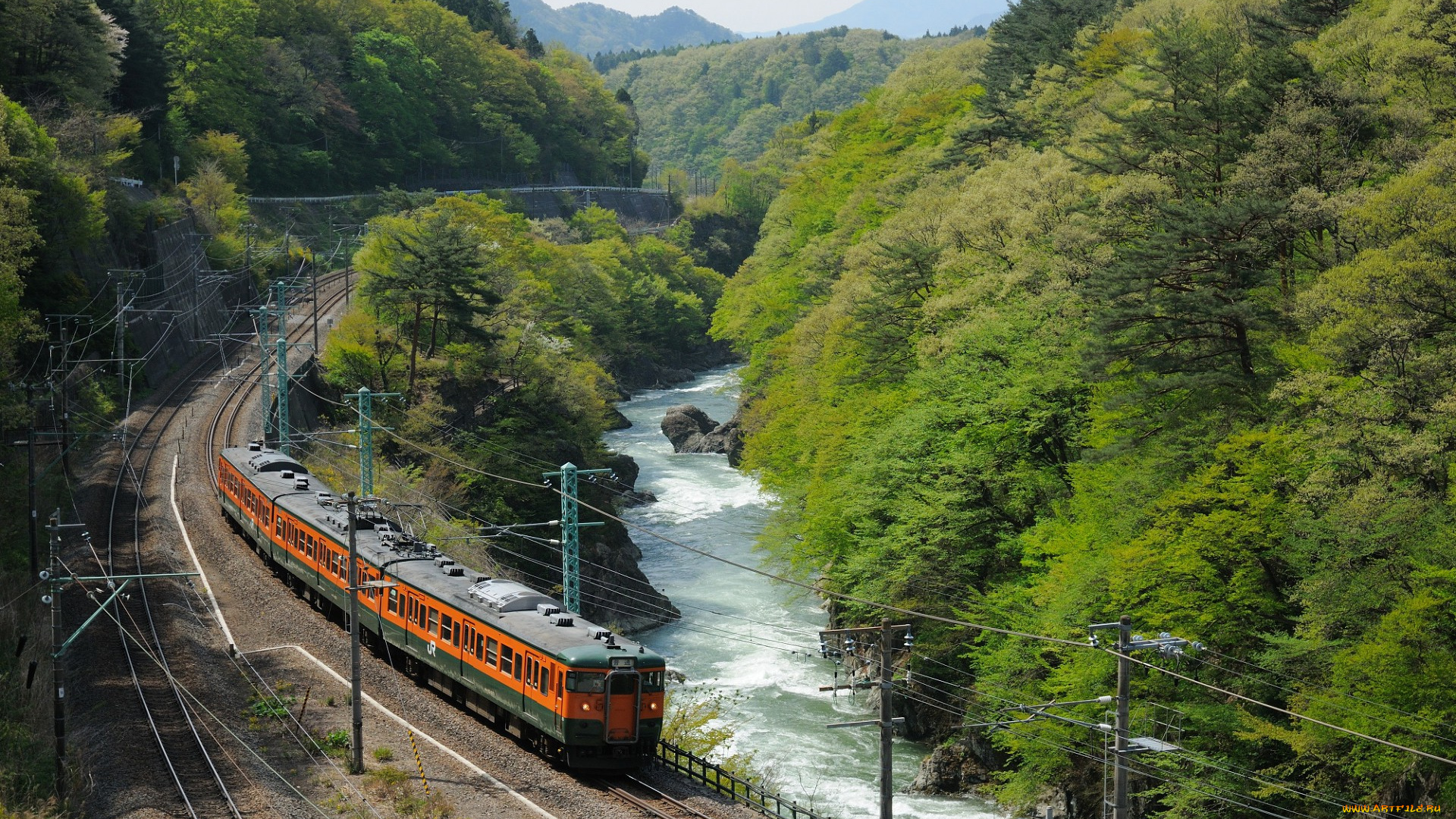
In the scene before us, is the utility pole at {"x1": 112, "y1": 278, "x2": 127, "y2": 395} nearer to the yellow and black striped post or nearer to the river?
the river

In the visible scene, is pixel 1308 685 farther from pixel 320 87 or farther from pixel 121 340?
pixel 320 87

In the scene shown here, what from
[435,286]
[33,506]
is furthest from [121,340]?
[33,506]

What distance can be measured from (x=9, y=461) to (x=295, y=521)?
1263cm

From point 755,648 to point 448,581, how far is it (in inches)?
711

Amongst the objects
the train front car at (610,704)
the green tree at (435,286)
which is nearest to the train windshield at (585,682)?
the train front car at (610,704)

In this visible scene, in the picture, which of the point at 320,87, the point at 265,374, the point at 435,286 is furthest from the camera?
the point at 320,87

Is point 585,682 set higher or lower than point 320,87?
lower

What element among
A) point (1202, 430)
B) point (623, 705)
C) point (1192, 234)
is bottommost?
point (623, 705)

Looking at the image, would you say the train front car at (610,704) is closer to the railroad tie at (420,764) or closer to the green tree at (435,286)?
the railroad tie at (420,764)

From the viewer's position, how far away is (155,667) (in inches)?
1097

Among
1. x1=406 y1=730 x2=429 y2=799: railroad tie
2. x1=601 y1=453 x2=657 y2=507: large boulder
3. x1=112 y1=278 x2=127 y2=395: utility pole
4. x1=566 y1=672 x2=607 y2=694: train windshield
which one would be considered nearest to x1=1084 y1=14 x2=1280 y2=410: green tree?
x1=566 y1=672 x2=607 y2=694: train windshield

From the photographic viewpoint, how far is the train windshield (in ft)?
71.7

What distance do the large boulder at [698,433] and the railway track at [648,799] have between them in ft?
168

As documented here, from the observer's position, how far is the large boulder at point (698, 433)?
75812 millimetres
